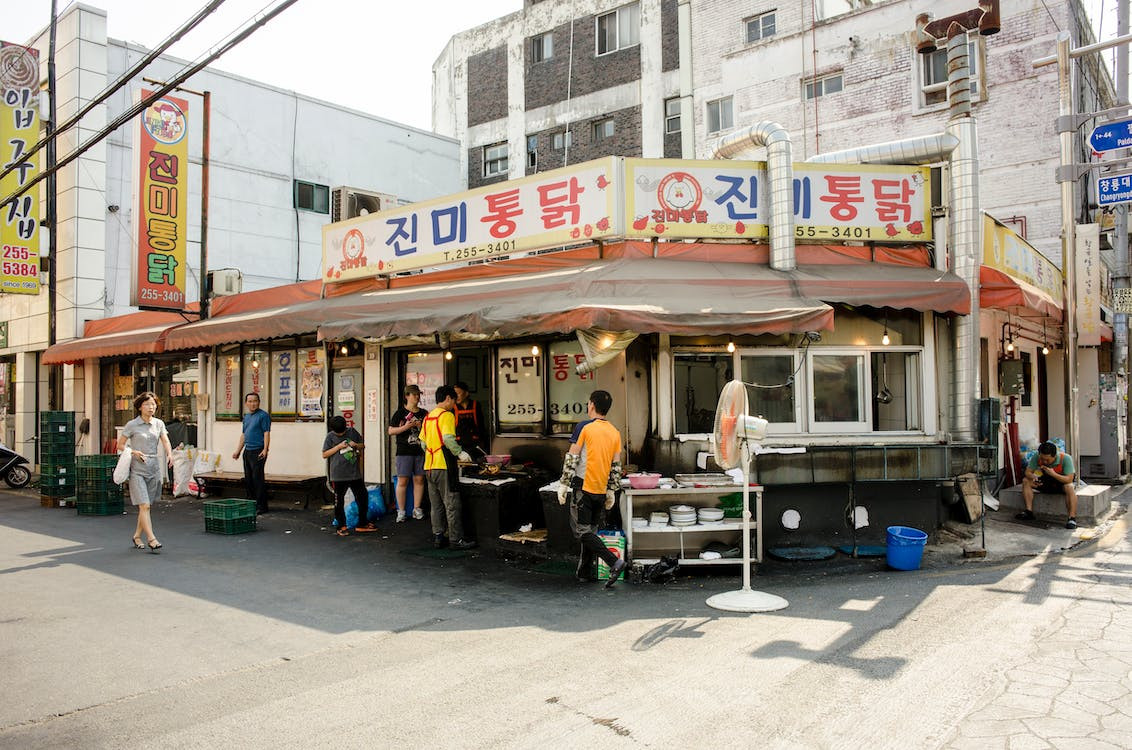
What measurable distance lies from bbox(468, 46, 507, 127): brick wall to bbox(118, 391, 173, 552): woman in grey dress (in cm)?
2215

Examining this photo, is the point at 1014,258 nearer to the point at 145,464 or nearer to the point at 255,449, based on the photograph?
the point at 255,449

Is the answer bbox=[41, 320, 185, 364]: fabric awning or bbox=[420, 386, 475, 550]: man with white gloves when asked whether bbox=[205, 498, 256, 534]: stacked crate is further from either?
bbox=[41, 320, 185, 364]: fabric awning

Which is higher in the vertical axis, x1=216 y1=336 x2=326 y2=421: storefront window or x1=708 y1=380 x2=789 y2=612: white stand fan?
x1=216 y1=336 x2=326 y2=421: storefront window

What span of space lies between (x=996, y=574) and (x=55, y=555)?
1130 centimetres

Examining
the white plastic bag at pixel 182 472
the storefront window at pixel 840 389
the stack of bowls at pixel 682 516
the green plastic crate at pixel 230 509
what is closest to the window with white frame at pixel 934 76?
the storefront window at pixel 840 389

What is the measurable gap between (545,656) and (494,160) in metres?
26.5

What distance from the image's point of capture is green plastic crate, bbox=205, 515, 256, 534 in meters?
11.0

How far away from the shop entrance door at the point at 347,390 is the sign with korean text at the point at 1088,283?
544 inches

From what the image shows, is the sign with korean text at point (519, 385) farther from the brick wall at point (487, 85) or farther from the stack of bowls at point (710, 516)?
the brick wall at point (487, 85)

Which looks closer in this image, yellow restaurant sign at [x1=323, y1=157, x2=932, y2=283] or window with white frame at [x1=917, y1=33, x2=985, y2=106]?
yellow restaurant sign at [x1=323, y1=157, x2=932, y2=283]

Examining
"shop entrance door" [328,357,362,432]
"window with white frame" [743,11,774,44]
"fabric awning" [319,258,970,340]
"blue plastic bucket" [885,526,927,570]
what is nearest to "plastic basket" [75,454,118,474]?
"shop entrance door" [328,357,362,432]

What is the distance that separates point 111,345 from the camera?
15.8 metres

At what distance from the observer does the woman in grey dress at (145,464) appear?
977cm

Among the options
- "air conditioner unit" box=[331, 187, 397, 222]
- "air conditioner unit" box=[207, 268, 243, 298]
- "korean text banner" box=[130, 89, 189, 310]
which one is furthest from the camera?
"air conditioner unit" box=[207, 268, 243, 298]
